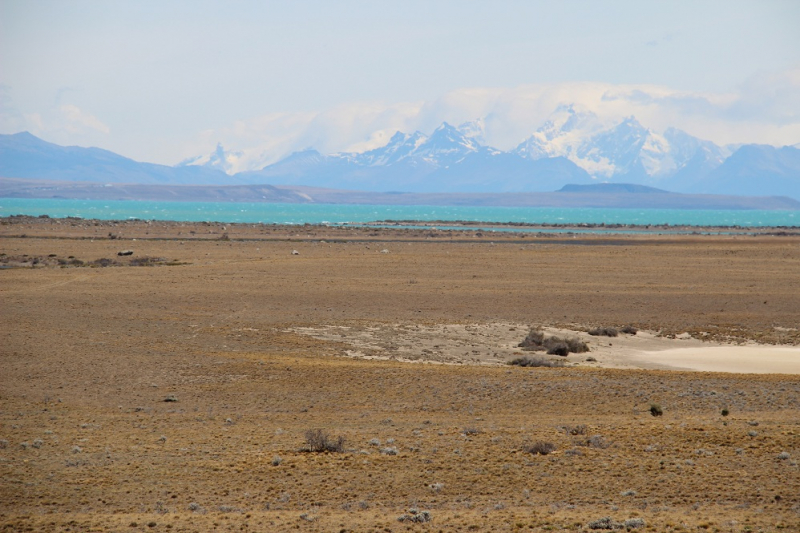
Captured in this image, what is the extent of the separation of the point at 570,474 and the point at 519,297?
25259 millimetres

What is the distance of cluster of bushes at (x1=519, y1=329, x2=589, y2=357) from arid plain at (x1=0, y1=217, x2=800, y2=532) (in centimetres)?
75

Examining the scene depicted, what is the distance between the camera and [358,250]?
217 feet

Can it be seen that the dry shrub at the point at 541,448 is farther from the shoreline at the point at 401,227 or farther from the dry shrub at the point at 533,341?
the shoreline at the point at 401,227

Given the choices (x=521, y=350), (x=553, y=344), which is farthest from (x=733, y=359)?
(x=521, y=350)

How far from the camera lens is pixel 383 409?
1842 cm

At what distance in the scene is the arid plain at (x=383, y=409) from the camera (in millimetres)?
12195

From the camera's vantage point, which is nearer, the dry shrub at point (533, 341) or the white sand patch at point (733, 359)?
the white sand patch at point (733, 359)

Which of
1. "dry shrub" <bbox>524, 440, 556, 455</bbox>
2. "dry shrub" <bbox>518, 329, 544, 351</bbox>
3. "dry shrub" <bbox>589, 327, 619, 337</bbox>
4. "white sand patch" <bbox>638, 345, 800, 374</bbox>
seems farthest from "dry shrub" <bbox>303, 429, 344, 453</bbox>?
"dry shrub" <bbox>589, 327, 619, 337</bbox>

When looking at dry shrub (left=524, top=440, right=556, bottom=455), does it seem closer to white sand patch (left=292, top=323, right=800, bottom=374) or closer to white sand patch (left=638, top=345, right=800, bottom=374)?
white sand patch (left=292, top=323, right=800, bottom=374)

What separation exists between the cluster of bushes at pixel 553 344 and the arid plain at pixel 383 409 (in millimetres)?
752

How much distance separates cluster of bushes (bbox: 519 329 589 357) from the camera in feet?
86.7

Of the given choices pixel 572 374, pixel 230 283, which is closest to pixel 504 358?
pixel 572 374

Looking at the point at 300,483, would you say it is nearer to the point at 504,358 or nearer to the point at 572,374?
the point at 572,374

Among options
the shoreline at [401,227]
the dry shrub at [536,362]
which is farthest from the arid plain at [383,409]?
the shoreline at [401,227]
